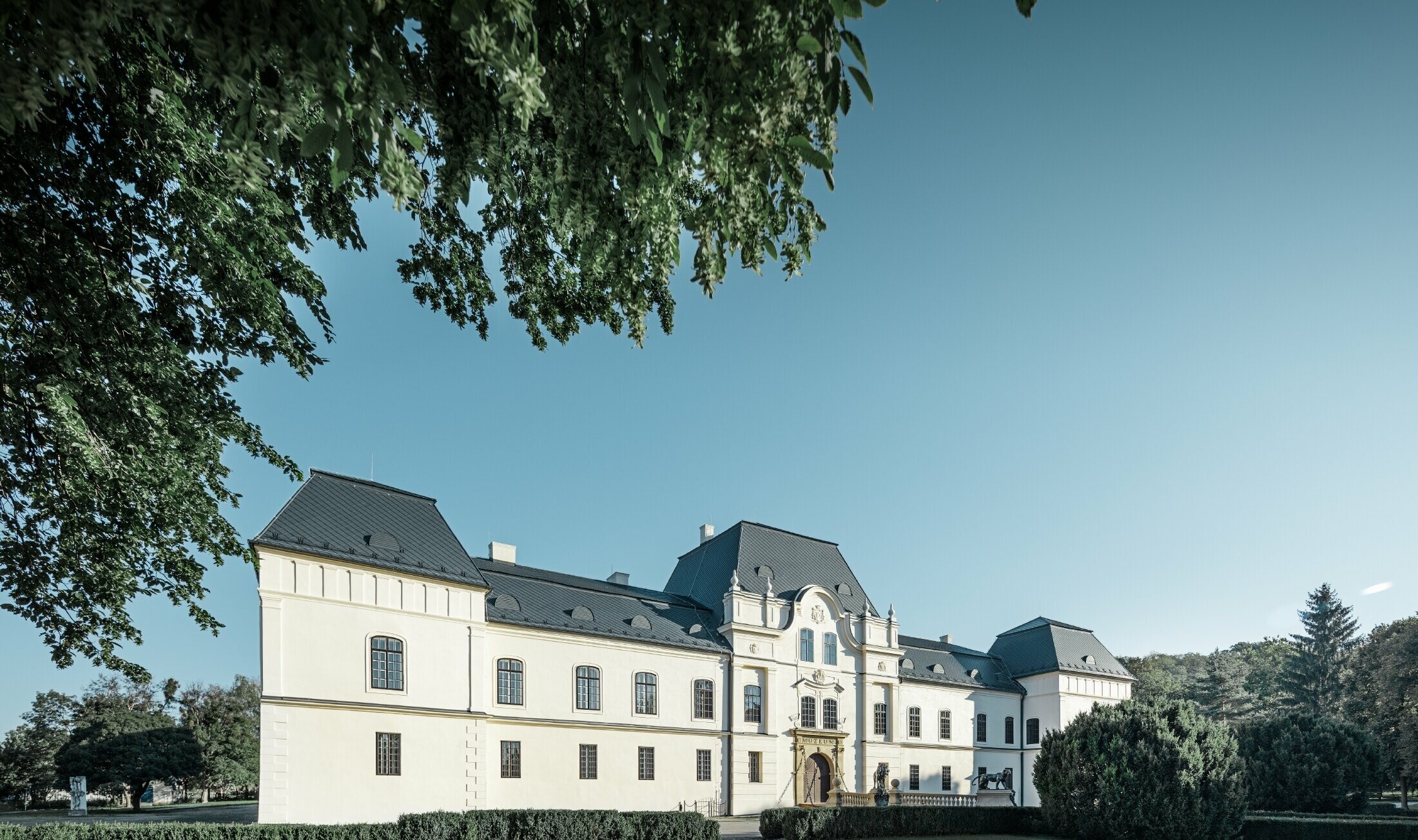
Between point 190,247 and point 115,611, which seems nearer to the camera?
point 190,247

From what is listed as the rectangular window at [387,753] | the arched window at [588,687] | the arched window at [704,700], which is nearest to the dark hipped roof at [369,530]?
the rectangular window at [387,753]

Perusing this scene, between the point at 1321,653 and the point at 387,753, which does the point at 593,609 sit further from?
the point at 1321,653

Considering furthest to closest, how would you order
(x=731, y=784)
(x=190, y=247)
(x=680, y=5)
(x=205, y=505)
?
(x=731, y=784) → (x=205, y=505) → (x=190, y=247) → (x=680, y=5)

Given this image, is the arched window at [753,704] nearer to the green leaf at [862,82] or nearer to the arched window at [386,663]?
the arched window at [386,663]

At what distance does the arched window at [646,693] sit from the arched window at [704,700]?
6.45 feet

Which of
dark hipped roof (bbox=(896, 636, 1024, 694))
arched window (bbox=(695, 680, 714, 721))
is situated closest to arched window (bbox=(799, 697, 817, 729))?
arched window (bbox=(695, 680, 714, 721))

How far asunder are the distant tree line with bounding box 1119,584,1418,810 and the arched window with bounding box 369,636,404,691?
26183 millimetres

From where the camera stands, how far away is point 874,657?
1490 inches

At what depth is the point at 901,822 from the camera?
91.2 feet

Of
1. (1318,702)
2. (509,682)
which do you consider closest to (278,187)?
(509,682)

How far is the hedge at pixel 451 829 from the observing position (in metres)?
15.7

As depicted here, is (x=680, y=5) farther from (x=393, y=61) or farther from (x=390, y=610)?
(x=390, y=610)

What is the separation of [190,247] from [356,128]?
4.26m

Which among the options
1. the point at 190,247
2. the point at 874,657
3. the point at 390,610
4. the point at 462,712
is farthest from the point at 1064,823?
the point at 190,247
